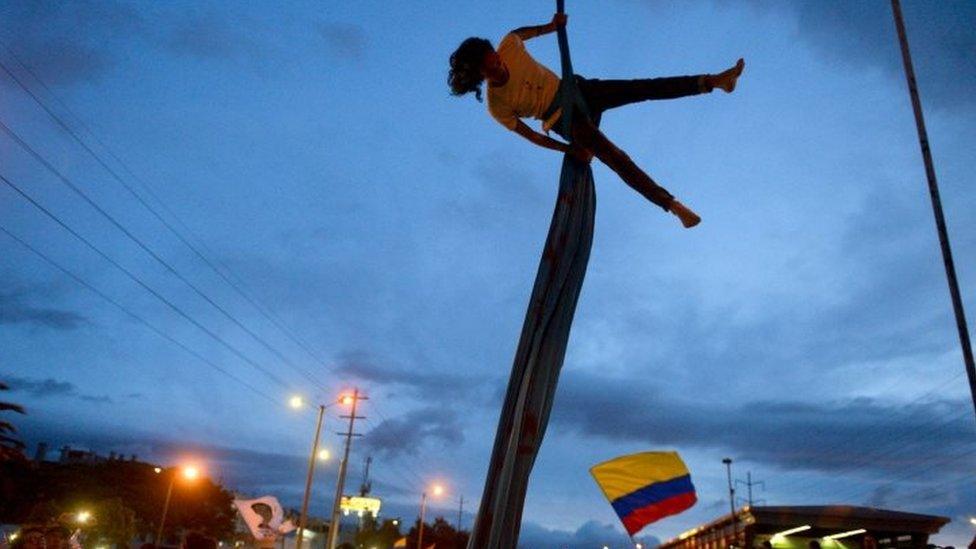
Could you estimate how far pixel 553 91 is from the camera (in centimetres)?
354

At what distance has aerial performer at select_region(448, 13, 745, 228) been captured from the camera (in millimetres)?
3352

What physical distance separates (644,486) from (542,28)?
619 cm

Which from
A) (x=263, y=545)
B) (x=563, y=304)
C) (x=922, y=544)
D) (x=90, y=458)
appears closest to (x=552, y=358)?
(x=563, y=304)

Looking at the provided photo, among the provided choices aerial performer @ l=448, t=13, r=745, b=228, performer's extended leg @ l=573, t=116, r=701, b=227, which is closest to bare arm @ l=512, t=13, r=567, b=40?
aerial performer @ l=448, t=13, r=745, b=228

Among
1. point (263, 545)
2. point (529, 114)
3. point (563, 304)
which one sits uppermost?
point (529, 114)

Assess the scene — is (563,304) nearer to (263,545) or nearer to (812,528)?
(263,545)

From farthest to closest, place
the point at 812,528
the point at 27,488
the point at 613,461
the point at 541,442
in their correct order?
1. the point at 27,488
2. the point at 812,528
3. the point at 613,461
4. the point at 541,442

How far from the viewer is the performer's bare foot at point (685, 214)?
3.66 m

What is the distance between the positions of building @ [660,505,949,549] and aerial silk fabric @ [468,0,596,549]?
1236 centimetres

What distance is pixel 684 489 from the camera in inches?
326

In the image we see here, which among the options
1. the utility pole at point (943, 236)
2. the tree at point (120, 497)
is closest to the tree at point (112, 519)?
the tree at point (120, 497)

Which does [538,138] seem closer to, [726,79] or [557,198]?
[557,198]

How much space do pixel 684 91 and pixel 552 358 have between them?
1.66m

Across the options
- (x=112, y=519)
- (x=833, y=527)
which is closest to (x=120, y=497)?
(x=112, y=519)
